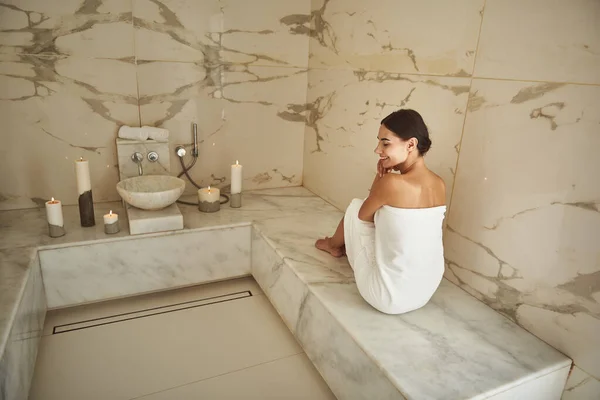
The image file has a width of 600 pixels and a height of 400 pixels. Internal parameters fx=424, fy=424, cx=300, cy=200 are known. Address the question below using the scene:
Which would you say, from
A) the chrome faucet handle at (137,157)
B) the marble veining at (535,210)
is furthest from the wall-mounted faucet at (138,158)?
the marble veining at (535,210)

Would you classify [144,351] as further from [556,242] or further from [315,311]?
[556,242]

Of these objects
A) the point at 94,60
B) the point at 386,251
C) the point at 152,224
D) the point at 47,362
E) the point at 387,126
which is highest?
the point at 94,60

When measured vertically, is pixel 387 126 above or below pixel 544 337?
above

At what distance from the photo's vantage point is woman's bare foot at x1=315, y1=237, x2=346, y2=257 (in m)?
1.85

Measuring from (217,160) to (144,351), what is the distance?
1.23 m

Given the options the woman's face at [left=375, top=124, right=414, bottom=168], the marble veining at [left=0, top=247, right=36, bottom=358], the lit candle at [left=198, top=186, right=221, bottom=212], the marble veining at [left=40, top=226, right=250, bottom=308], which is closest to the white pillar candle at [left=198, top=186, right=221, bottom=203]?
the lit candle at [left=198, top=186, right=221, bottom=212]

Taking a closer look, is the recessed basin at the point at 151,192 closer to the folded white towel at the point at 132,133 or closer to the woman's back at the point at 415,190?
the folded white towel at the point at 132,133

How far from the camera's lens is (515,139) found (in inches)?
54.1

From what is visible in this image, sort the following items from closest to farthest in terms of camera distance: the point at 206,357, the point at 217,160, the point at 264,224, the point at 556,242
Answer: the point at 556,242 → the point at 206,357 → the point at 264,224 → the point at 217,160

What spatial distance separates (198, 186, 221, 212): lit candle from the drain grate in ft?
1.54

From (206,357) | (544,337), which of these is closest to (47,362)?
(206,357)

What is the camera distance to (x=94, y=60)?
2.15 m

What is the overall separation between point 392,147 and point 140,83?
1.52 metres

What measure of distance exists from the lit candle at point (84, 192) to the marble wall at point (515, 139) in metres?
1.41
